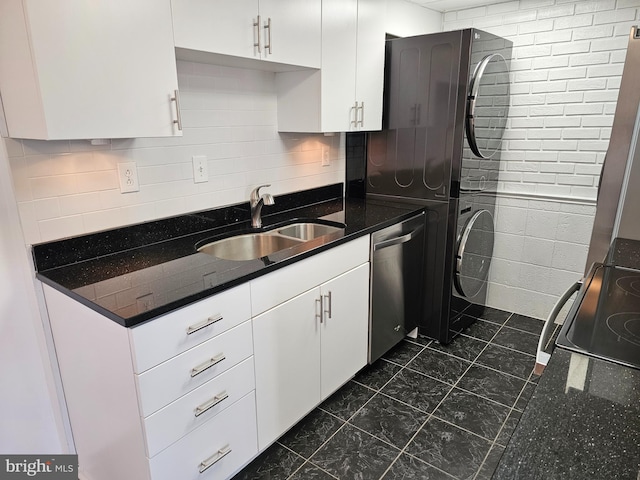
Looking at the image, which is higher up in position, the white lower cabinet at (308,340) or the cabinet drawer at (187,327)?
the cabinet drawer at (187,327)

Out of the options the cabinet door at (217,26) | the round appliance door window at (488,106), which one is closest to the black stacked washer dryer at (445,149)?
the round appliance door window at (488,106)

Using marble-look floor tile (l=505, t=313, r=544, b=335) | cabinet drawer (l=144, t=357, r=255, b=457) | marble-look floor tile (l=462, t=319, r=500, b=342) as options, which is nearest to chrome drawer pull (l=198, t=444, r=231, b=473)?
cabinet drawer (l=144, t=357, r=255, b=457)

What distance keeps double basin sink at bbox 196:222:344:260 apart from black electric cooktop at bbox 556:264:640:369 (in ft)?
3.67

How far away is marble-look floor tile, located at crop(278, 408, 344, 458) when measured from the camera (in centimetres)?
194

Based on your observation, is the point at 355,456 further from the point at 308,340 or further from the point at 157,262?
the point at 157,262

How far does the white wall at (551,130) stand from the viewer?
2555 mm

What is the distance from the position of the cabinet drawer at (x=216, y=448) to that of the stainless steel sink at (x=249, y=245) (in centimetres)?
72

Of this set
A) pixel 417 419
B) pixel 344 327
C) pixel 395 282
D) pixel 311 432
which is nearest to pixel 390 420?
pixel 417 419

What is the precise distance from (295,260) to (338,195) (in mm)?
1234

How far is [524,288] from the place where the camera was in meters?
3.10

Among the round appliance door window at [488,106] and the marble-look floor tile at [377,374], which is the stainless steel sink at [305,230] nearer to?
the marble-look floor tile at [377,374]

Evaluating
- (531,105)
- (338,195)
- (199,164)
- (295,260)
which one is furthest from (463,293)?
(199,164)

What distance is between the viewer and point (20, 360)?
1609mm

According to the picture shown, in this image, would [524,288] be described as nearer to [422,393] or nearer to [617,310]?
[422,393]
